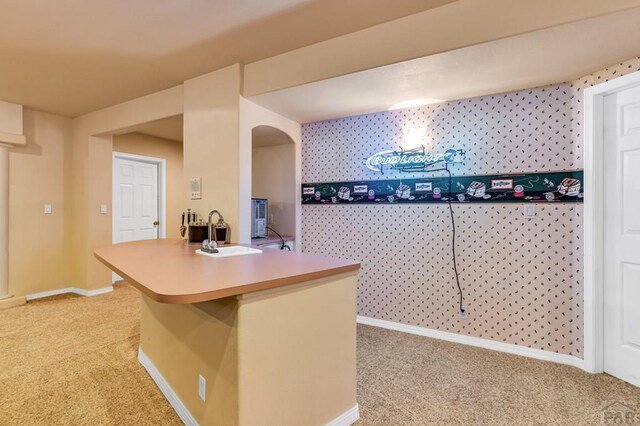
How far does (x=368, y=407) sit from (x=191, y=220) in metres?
2.18

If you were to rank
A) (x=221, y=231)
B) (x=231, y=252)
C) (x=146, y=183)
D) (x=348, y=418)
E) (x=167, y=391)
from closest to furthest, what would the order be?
(x=348, y=418) < (x=167, y=391) < (x=231, y=252) < (x=221, y=231) < (x=146, y=183)

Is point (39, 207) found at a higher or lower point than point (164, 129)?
lower

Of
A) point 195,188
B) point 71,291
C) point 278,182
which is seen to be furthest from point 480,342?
point 71,291

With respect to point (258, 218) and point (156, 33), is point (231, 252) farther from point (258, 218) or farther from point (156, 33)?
point (156, 33)

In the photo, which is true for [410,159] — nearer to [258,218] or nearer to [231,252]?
[258,218]

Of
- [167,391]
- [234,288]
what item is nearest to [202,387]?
[167,391]

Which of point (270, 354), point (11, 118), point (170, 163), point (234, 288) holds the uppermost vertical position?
point (11, 118)

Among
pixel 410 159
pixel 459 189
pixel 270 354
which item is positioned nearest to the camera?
pixel 270 354

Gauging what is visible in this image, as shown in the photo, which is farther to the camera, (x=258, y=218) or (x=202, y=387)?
(x=258, y=218)

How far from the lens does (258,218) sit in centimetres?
371

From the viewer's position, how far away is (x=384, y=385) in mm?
→ 2195

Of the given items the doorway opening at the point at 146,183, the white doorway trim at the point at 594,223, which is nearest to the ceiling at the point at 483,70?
the white doorway trim at the point at 594,223

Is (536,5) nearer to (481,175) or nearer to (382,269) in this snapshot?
(481,175)

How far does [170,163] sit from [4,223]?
2.22 meters
